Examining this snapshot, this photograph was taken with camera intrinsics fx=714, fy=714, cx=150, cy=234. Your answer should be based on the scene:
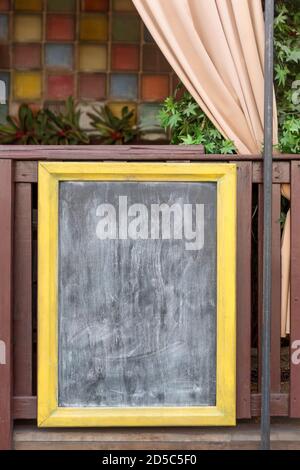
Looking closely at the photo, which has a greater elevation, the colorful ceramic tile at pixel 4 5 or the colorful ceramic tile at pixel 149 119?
the colorful ceramic tile at pixel 4 5

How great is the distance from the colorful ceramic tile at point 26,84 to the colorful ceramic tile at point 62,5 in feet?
A: 1.53

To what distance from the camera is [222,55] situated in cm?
351

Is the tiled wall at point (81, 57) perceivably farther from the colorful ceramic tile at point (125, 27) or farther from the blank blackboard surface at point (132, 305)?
the blank blackboard surface at point (132, 305)

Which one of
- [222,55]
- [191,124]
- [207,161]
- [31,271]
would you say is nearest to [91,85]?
[191,124]

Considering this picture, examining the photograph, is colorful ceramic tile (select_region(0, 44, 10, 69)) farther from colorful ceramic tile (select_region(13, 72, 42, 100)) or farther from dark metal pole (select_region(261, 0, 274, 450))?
dark metal pole (select_region(261, 0, 274, 450))

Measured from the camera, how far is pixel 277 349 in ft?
11.3

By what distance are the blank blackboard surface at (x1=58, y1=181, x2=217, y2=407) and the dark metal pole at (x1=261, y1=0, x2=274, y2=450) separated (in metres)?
0.25

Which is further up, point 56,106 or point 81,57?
point 81,57

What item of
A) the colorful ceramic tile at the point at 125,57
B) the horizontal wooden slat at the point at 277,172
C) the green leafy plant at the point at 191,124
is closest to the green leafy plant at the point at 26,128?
the colorful ceramic tile at the point at 125,57

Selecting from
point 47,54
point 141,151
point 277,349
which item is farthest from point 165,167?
point 47,54

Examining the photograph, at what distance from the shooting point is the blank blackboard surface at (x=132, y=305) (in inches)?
132

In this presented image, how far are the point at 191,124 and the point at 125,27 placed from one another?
165 cm

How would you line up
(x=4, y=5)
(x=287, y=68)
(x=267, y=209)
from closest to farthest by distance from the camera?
(x=267, y=209) → (x=287, y=68) → (x=4, y=5)

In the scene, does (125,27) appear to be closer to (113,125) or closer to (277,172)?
(113,125)
